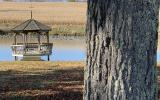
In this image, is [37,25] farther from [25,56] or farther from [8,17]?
[8,17]

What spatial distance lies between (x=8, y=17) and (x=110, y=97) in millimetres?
75481

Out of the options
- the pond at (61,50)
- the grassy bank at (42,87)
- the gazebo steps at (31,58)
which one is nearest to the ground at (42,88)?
the grassy bank at (42,87)

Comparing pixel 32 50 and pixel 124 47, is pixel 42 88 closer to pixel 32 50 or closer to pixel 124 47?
pixel 124 47

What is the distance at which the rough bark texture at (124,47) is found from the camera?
4480 millimetres

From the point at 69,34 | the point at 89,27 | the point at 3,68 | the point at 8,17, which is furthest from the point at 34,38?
the point at 89,27

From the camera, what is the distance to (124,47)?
4520 millimetres

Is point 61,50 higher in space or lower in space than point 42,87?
lower

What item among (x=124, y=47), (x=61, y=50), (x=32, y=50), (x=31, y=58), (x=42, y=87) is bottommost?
(x=61, y=50)

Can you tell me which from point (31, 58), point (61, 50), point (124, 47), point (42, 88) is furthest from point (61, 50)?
point (124, 47)

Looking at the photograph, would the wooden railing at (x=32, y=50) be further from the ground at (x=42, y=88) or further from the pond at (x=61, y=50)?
the ground at (x=42, y=88)

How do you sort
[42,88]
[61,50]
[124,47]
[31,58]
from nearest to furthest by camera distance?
[124,47] < [42,88] < [31,58] < [61,50]

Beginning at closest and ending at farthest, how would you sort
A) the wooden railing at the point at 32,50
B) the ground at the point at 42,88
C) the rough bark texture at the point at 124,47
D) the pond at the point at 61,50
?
the rough bark texture at the point at 124,47, the ground at the point at 42,88, the wooden railing at the point at 32,50, the pond at the point at 61,50

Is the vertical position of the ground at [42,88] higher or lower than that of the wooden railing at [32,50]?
higher

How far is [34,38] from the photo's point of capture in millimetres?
60188
